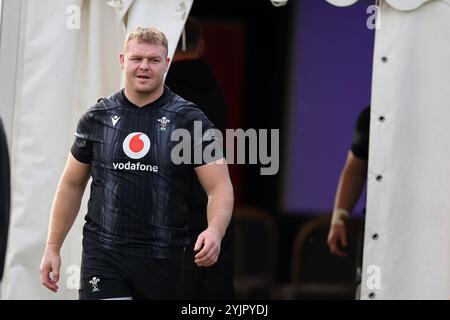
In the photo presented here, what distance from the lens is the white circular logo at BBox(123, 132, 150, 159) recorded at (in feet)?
15.1

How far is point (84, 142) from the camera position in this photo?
473 centimetres

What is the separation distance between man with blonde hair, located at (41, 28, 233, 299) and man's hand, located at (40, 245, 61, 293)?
0.11 feet

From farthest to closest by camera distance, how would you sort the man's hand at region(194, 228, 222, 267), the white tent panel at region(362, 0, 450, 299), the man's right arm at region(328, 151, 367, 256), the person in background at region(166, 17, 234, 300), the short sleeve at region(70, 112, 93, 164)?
1. the man's right arm at region(328, 151, 367, 256)
2. the person in background at region(166, 17, 234, 300)
3. the white tent panel at region(362, 0, 450, 299)
4. the short sleeve at region(70, 112, 93, 164)
5. the man's hand at region(194, 228, 222, 267)

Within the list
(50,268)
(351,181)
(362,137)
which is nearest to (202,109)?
(362,137)

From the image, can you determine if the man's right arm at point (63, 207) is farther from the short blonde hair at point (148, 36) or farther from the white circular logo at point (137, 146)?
the short blonde hair at point (148, 36)

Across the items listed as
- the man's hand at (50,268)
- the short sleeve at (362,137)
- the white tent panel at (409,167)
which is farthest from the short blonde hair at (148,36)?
the short sleeve at (362,137)

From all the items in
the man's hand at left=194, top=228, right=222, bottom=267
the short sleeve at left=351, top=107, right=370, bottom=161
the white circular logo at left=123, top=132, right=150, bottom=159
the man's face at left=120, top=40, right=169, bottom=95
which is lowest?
the man's hand at left=194, top=228, right=222, bottom=267

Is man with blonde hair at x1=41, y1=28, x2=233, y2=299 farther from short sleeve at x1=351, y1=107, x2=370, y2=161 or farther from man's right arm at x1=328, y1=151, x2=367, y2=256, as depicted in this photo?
man's right arm at x1=328, y1=151, x2=367, y2=256

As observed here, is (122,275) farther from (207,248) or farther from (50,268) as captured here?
(207,248)

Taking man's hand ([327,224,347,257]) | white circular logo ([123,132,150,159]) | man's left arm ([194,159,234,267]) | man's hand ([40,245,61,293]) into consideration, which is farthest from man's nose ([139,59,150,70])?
man's hand ([327,224,347,257])

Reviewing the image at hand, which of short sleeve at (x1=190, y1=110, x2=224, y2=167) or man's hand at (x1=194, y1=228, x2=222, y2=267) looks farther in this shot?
short sleeve at (x1=190, y1=110, x2=224, y2=167)

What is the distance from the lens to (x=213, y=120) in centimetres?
598
